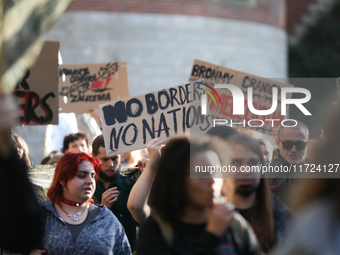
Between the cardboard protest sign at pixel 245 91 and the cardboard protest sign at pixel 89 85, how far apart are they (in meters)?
1.07

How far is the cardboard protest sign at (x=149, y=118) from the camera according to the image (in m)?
3.80

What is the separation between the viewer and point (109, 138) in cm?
382

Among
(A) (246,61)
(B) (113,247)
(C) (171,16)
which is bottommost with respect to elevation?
(B) (113,247)

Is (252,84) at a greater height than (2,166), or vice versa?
(252,84)

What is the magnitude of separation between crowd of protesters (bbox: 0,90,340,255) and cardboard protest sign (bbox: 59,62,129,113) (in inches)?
88.3

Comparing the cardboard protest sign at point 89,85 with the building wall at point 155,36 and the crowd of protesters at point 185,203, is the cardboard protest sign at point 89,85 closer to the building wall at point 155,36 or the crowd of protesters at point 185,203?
the crowd of protesters at point 185,203

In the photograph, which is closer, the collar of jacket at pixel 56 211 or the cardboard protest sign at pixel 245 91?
the collar of jacket at pixel 56 211

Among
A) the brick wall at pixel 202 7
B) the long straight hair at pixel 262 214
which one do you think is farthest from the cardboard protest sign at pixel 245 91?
the brick wall at pixel 202 7

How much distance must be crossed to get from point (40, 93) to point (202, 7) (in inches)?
298

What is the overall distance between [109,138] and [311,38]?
13418 mm

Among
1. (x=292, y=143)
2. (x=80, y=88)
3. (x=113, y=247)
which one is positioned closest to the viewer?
(x=113, y=247)

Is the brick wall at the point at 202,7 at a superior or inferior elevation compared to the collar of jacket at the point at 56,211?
superior

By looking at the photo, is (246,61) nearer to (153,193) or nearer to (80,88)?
(80,88)

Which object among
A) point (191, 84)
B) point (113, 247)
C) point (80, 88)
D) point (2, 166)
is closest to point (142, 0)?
point (80, 88)
